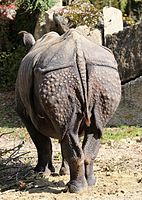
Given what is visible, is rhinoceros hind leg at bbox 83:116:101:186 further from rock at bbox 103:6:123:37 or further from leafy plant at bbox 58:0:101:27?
leafy plant at bbox 58:0:101:27

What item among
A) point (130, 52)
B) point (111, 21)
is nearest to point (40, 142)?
point (130, 52)

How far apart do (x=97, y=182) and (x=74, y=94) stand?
126cm

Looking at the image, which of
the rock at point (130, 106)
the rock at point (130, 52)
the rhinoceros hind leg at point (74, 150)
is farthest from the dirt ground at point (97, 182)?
the rock at point (130, 52)

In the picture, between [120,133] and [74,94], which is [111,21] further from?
[74,94]

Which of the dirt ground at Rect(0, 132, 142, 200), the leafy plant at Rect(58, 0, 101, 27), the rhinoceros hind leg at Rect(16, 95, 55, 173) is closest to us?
the dirt ground at Rect(0, 132, 142, 200)

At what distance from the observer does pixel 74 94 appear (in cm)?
549

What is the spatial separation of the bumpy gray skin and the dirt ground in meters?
0.23

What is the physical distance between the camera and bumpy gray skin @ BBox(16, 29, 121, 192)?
548 cm

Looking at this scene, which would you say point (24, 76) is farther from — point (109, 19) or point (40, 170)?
point (109, 19)

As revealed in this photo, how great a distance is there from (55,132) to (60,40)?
0.98 m

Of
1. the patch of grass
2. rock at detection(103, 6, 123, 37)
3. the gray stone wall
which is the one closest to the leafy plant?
rock at detection(103, 6, 123, 37)

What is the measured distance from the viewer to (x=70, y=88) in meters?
5.48

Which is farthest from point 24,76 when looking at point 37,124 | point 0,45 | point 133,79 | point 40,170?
point 0,45

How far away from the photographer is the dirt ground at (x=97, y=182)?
5668mm
